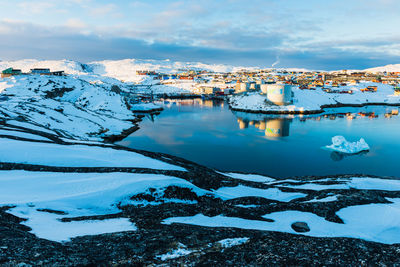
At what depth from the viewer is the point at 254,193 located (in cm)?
1797

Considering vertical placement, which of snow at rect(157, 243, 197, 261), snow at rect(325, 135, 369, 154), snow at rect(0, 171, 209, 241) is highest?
snow at rect(157, 243, 197, 261)

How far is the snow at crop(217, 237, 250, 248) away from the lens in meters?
8.20

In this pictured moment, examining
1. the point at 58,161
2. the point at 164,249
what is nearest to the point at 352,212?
the point at 164,249

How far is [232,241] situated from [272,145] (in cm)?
3697

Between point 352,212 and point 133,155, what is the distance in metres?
17.7

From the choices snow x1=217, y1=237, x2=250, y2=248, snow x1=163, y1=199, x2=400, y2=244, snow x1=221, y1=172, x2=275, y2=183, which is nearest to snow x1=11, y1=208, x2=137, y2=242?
snow x1=163, y1=199, x2=400, y2=244

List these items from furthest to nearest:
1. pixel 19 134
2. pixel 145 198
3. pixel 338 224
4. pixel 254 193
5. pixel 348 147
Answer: pixel 348 147 < pixel 19 134 < pixel 254 193 < pixel 145 198 < pixel 338 224

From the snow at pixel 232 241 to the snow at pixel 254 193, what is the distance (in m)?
7.95

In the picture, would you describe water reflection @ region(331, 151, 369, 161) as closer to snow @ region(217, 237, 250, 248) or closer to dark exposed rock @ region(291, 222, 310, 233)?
dark exposed rock @ region(291, 222, 310, 233)


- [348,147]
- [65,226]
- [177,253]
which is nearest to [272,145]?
[348,147]

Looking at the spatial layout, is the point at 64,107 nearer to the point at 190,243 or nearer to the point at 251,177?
the point at 251,177

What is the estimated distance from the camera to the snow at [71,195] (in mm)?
10117

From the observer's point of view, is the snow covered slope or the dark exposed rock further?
the snow covered slope

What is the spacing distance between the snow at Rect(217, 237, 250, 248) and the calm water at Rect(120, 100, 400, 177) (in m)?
22.8
